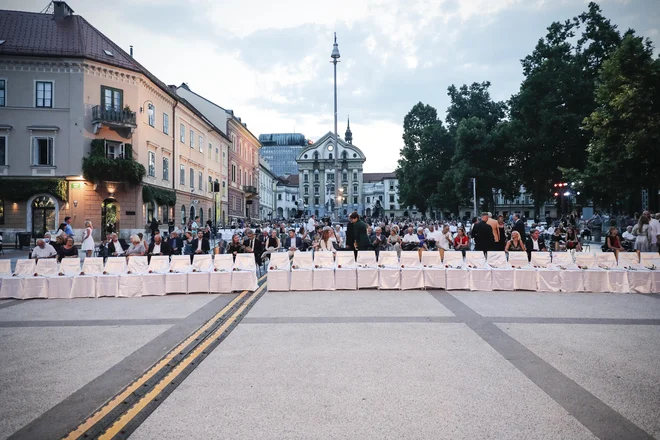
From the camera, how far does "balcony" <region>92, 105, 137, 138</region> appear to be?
24.8 meters

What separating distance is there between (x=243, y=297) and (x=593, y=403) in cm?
690

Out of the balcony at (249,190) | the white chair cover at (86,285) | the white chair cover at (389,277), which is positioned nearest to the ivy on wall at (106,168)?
the white chair cover at (86,285)

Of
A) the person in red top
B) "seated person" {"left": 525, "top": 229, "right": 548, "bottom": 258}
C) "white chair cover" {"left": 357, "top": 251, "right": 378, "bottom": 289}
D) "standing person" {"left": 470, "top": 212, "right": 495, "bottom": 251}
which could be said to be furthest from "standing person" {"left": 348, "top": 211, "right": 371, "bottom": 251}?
the person in red top

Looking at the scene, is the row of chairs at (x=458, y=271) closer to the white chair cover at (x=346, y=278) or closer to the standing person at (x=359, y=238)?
the white chair cover at (x=346, y=278)

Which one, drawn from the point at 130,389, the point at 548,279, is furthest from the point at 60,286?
the point at 548,279

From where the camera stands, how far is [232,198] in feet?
166

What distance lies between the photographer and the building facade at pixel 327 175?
4062 inches

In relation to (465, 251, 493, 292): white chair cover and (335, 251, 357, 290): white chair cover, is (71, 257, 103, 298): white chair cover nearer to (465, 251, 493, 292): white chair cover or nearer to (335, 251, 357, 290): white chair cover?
(335, 251, 357, 290): white chair cover

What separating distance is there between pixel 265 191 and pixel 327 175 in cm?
3140

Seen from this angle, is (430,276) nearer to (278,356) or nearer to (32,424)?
A: (278,356)

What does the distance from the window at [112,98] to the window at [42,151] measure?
3.78 meters

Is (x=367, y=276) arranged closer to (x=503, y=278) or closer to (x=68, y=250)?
(x=503, y=278)

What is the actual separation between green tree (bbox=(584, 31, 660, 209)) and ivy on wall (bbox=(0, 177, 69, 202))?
3218 cm

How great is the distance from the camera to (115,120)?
25297mm
